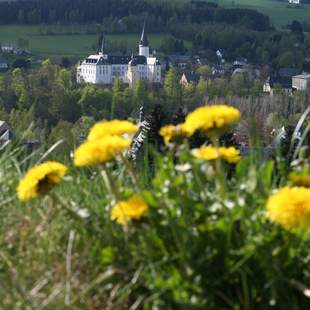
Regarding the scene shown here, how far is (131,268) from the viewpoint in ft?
5.33

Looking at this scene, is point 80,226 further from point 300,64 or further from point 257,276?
point 300,64

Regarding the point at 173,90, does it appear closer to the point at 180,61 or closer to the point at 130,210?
the point at 180,61

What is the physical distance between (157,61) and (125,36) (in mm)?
12680

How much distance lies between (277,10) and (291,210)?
85284 mm

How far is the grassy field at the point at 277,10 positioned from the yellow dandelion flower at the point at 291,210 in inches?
3151

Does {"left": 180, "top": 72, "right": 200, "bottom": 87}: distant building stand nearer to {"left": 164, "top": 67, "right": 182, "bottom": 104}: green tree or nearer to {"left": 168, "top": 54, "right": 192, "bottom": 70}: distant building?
{"left": 164, "top": 67, "right": 182, "bottom": 104}: green tree

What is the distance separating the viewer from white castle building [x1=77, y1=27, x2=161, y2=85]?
55.8 m

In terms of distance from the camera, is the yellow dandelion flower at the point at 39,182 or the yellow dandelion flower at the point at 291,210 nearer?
the yellow dandelion flower at the point at 291,210

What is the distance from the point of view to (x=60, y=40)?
230ft

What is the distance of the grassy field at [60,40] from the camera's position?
6581 cm

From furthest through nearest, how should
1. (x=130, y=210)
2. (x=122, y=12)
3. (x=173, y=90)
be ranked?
(x=122, y=12) → (x=173, y=90) → (x=130, y=210)

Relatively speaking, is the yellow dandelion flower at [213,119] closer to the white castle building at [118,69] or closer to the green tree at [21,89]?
the green tree at [21,89]

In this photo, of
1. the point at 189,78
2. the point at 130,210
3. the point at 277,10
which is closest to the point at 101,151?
the point at 130,210

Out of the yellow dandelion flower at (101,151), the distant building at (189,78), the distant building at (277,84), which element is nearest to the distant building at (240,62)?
the distant building at (277,84)
